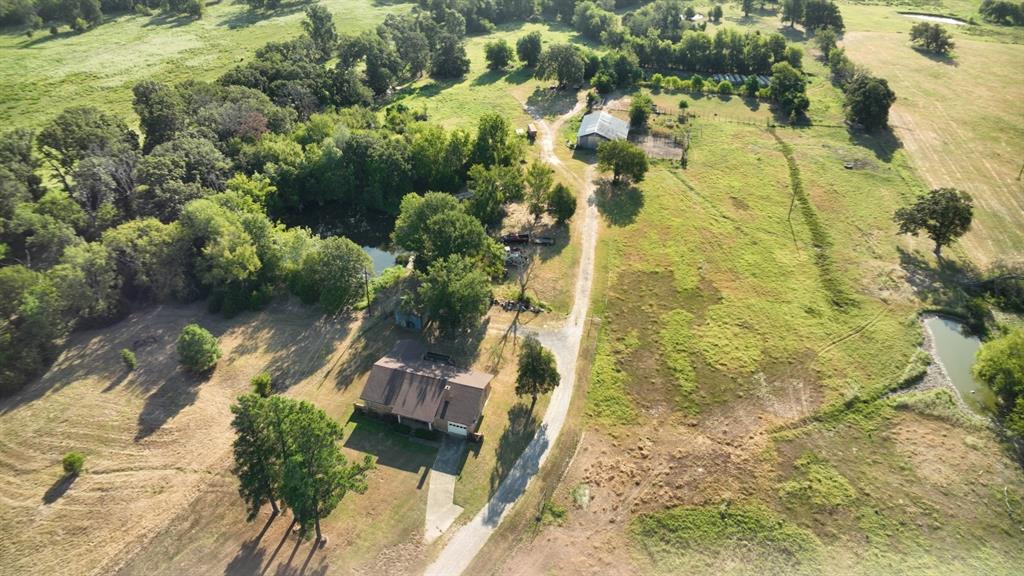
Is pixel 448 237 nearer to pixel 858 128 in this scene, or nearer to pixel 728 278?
pixel 728 278

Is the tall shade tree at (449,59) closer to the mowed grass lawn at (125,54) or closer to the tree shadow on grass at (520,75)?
the tree shadow on grass at (520,75)

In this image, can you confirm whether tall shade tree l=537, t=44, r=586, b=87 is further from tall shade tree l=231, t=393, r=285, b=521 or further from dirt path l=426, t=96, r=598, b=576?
tall shade tree l=231, t=393, r=285, b=521

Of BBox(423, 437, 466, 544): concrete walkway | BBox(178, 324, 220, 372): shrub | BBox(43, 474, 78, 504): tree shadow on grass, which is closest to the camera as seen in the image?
BBox(423, 437, 466, 544): concrete walkway

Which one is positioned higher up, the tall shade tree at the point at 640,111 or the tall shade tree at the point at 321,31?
the tall shade tree at the point at 321,31

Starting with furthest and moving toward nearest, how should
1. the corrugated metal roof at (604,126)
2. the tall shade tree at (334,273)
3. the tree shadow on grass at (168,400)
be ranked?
1. the corrugated metal roof at (604,126)
2. the tall shade tree at (334,273)
3. the tree shadow on grass at (168,400)

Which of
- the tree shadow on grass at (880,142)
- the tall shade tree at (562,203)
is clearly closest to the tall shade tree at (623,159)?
the tall shade tree at (562,203)

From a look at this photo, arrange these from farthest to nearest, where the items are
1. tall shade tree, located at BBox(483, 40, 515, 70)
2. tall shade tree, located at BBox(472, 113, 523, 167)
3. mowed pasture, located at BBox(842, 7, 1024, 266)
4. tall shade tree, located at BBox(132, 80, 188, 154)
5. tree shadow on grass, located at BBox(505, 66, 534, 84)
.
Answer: tall shade tree, located at BBox(483, 40, 515, 70), tree shadow on grass, located at BBox(505, 66, 534, 84), tall shade tree, located at BBox(472, 113, 523, 167), tall shade tree, located at BBox(132, 80, 188, 154), mowed pasture, located at BBox(842, 7, 1024, 266)

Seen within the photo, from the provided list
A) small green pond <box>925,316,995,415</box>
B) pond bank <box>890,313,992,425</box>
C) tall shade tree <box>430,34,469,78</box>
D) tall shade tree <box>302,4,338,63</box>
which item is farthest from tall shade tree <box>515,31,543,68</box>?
pond bank <box>890,313,992,425</box>
